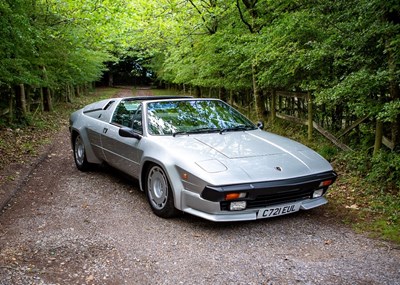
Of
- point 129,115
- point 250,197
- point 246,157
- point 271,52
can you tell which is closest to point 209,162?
point 246,157

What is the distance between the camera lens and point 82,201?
5477 mm

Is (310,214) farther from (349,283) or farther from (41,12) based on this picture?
(41,12)

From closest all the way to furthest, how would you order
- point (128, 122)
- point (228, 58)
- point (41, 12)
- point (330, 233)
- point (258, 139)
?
point (330, 233), point (258, 139), point (128, 122), point (228, 58), point (41, 12)

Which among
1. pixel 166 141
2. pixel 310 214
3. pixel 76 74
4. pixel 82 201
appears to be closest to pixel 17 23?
pixel 82 201

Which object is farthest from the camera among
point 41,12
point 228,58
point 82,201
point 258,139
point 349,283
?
point 41,12

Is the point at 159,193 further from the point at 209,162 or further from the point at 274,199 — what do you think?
the point at 274,199

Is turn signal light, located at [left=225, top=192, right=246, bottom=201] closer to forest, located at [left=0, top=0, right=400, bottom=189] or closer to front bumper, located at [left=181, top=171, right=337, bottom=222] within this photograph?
front bumper, located at [left=181, top=171, right=337, bottom=222]

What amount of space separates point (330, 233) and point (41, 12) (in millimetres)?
11933

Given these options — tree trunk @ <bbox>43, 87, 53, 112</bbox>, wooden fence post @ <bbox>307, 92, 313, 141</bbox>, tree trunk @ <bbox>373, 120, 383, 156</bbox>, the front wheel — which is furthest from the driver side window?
tree trunk @ <bbox>43, 87, 53, 112</bbox>

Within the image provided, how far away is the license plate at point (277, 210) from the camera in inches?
164

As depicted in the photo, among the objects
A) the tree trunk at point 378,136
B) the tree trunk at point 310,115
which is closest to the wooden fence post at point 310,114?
the tree trunk at point 310,115

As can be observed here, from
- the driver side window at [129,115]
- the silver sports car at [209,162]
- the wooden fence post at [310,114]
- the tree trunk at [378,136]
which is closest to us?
the silver sports car at [209,162]

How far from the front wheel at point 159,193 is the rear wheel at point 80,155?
2553 mm

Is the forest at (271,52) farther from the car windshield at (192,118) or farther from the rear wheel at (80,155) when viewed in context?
the rear wheel at (80,155)
